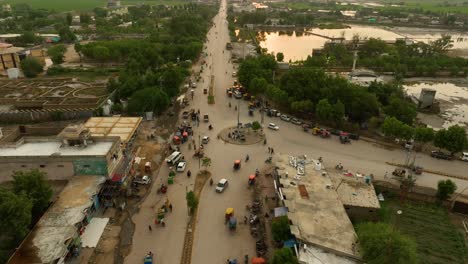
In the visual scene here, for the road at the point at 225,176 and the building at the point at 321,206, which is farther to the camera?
the road at the point at 225,176

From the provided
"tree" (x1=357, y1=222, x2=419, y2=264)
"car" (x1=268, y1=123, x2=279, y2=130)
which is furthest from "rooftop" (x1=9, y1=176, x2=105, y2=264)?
"car" (x1=268, y1=123, x2=279, y2=130)

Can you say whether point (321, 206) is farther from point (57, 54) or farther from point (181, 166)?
point (57, 54)

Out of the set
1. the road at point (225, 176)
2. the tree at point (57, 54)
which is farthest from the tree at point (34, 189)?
the tree at point (57, 54)

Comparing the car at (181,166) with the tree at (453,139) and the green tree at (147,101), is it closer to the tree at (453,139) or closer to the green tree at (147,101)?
the green tree at (147,101)

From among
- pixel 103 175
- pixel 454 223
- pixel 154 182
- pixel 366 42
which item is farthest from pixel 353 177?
pixel 366 42

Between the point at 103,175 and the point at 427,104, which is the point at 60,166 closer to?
the point at 103,175

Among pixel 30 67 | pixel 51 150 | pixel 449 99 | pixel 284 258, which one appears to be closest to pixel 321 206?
pixel 284 258
